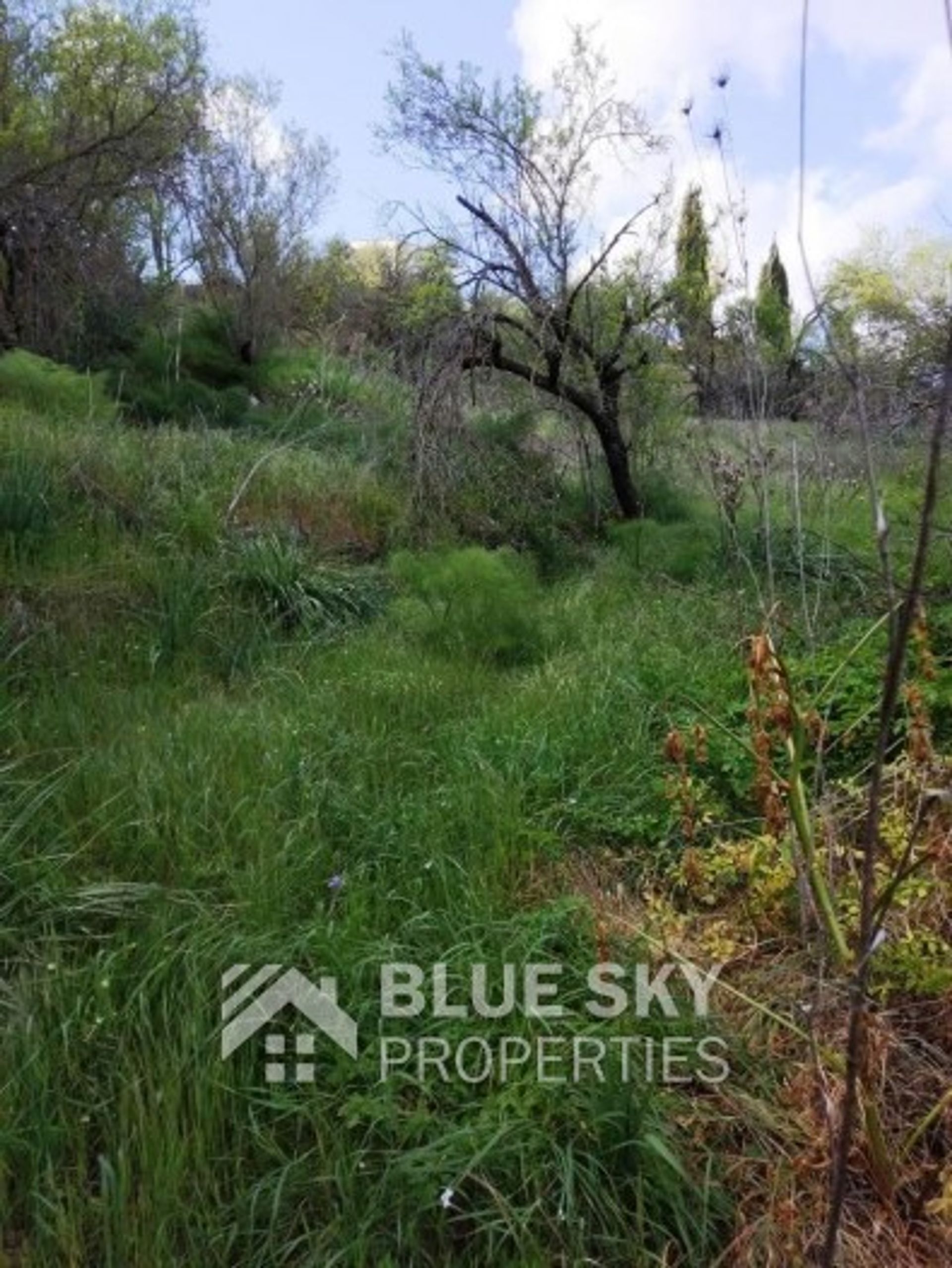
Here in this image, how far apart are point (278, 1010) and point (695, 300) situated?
5953 mm

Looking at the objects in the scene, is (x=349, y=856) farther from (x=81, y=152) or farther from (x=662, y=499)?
(x=81, y=152)

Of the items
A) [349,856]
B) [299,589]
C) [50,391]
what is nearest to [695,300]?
[299,589]

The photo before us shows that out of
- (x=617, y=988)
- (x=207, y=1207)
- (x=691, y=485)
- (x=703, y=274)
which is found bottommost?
(x=207, y=1207)

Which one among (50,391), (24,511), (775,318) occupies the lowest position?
(24,511)

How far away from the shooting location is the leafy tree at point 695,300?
581cm

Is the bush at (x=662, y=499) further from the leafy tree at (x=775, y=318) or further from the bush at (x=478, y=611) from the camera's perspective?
the bush at (x=478, y=611)

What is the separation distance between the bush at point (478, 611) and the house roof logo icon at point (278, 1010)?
2.27 metres

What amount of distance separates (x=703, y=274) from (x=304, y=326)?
8071mm

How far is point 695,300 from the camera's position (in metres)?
6.89

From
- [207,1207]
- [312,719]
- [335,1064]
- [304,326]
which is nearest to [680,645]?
[312,719]

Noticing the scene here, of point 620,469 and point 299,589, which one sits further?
point 620,469

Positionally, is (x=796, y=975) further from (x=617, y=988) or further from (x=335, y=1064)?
(x=335, y=1064)

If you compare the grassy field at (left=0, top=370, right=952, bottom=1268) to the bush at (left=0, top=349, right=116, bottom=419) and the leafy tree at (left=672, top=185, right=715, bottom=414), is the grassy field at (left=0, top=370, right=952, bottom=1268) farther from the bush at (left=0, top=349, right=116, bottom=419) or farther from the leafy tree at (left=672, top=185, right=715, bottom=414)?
the leafy tree at (left=672, top=185, right=715, bottom=414)

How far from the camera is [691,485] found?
25.9 ft
